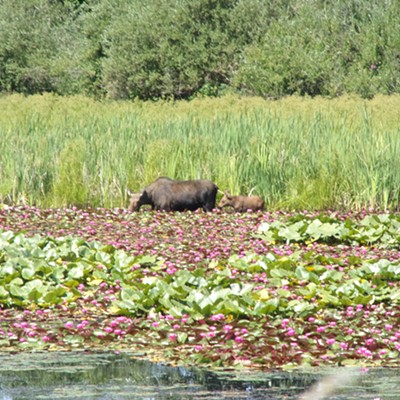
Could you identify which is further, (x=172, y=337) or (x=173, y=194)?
(x=173, y=194)

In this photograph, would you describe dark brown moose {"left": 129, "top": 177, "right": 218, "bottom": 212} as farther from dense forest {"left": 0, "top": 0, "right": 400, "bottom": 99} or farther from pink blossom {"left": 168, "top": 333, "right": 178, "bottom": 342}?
dense forest {"left": 0, "top": 0, "right": 400, "bottom": 99}

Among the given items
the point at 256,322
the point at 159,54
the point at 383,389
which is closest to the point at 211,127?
the point at 256,322

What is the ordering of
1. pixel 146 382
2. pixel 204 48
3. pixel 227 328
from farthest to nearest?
pixel 204 48 → pixel 227 328 → pixel 146 382

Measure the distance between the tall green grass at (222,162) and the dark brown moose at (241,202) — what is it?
1.67 ft

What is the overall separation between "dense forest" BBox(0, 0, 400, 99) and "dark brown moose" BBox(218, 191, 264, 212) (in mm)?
15215

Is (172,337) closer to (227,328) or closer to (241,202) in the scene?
(227,328)

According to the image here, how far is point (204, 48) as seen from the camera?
35.4m

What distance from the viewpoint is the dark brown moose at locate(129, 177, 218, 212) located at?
44.5 feet

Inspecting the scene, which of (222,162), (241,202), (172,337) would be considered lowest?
(172,337)

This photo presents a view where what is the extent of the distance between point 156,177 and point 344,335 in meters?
8.34

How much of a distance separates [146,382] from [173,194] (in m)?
7.95

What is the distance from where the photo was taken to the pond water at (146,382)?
17.7ft

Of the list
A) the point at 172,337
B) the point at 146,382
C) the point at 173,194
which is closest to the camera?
the point at 146,382

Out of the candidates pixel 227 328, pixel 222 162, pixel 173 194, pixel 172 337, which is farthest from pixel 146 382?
pixel 222 162
